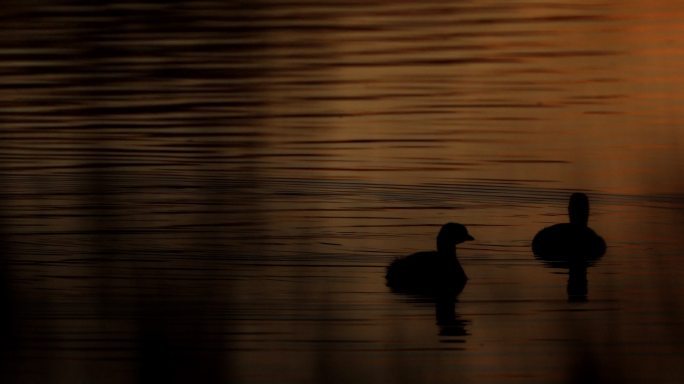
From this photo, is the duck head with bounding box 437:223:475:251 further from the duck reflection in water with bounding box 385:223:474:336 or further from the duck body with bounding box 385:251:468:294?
the duck body with bounding box 385:251:468:294

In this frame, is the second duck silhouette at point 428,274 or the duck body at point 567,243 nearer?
the second duck silhouette at point 428,274

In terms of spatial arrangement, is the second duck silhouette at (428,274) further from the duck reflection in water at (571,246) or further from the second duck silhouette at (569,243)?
the second duck silhouette at (569,243)

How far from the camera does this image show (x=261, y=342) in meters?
9.12

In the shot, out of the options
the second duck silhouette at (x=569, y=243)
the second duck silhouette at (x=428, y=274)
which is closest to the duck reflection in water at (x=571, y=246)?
Result: the second duck silhouette at (x=569, y=243)

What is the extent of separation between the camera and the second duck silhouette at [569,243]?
39.5 ft

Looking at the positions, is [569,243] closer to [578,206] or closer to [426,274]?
[578,206]

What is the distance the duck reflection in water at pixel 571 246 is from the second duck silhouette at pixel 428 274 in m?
0.86

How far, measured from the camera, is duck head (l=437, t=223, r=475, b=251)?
11.7m

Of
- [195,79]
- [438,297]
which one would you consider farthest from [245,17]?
[438,297]

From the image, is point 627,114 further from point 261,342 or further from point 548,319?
point 261,342

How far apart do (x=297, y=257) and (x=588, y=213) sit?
2.58 metres

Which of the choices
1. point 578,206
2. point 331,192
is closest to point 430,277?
point 578,206

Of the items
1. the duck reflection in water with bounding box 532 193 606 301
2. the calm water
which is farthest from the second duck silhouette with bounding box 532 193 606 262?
the calm water

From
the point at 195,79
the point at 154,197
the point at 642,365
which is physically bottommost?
the point at 642,365
